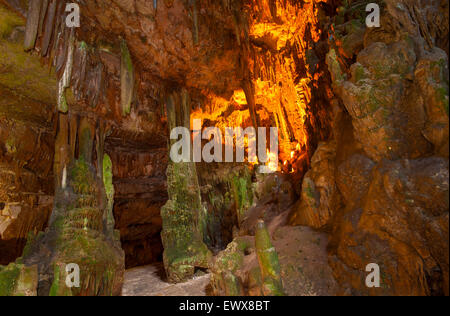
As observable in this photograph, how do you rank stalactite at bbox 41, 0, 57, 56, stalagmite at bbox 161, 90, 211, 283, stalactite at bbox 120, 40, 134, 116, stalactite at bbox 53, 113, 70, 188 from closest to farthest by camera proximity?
stalactite at bbox 41, 0, 57, 56 < stalactite at bbox 53, 113, 70, 188 < stalagmite at bbox 161, 90, 211, 283 < stalactite at bbox 120, 40, 134, 116

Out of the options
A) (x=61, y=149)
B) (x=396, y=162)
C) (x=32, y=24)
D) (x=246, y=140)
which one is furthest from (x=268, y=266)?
(x=246, y=140)

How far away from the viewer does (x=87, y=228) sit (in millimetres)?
6953

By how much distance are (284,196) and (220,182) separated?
13.7 feet

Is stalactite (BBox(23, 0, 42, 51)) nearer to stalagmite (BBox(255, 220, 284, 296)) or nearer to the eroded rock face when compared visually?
the eroded rock face

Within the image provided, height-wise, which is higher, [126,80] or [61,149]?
[126,80]

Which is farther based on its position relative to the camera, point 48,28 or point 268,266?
point 48,28

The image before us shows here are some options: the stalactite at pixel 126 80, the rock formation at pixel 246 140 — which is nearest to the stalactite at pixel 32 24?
the rock formation at pixel 246 140

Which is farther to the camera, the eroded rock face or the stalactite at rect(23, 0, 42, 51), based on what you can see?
the eroded rock face

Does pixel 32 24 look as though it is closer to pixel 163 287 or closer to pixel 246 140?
pixel 163 287

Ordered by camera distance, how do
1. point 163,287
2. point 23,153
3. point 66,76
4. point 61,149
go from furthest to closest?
1. point 23,153
2. point 163,287
3. point 61,149
4. point 66,76

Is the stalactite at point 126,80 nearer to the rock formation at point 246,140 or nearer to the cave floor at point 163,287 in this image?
the rock formation at point 246,140

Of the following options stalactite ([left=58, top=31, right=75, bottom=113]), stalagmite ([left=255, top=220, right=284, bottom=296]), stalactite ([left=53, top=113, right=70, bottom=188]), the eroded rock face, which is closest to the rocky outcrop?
stalagmite ([left=255, top=220, right=284, bottom=296])

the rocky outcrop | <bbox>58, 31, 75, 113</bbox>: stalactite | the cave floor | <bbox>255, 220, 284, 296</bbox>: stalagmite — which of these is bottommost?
the cave floor

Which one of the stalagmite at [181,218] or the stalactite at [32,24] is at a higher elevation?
the stalactite at [32,24]
